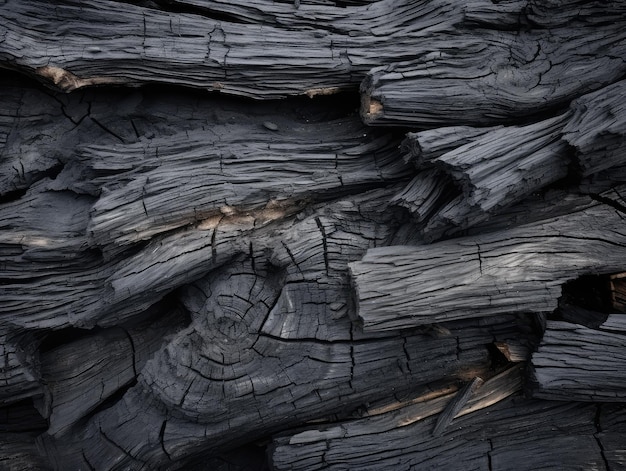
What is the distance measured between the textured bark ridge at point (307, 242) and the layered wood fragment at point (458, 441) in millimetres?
11

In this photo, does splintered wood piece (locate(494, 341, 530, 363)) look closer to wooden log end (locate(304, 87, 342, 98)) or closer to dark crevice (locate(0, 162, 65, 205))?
wooden log end (locate(304, 87, 342, 98))

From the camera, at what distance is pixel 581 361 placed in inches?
110

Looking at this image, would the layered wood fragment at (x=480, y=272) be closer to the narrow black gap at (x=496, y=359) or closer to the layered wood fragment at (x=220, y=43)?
the narrow black gap at (x=496, y=359)

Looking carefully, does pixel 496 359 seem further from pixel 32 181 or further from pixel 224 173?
pixel 32 181

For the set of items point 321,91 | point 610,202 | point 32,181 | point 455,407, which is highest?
point 321,91

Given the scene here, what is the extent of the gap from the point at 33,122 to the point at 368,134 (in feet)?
6.68

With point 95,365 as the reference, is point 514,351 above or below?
below

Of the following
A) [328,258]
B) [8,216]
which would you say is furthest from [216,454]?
[8,216]

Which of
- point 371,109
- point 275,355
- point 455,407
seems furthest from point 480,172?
point 275,355

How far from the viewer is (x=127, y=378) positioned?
3033 mm

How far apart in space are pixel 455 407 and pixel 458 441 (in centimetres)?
21

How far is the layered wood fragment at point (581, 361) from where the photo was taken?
2.78 m

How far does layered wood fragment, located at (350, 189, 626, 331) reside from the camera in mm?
2662

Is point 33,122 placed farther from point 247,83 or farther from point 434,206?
point 434,206
